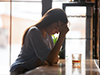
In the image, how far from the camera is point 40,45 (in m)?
1.89

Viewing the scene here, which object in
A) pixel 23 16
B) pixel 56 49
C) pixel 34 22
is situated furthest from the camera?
pixel 23 16

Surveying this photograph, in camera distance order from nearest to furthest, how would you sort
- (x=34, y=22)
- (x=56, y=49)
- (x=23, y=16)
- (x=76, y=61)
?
(x=76, y=61) < (x=56, y=49) < (x=34, y=22) < (x=23, y=16)

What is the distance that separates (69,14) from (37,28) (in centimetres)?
141

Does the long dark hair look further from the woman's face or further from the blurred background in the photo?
the blurred background

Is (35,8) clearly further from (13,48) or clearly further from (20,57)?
(20,57)

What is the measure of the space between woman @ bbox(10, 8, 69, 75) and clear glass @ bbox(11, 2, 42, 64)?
169 centimetres

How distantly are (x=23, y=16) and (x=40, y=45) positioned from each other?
7.33 feet

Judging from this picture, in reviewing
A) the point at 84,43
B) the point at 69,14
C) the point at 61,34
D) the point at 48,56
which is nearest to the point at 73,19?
the point at 69,14

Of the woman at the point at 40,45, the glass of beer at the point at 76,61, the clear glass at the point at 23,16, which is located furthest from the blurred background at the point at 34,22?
the glass of beer at the point at 76,61

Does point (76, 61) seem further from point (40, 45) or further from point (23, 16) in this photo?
point (23, 16)

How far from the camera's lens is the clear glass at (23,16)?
390cm

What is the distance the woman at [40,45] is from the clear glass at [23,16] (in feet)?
5.54

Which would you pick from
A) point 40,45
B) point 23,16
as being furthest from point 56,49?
point 23,16

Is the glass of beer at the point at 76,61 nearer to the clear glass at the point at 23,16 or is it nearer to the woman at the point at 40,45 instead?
the woman at the point at 40,45
